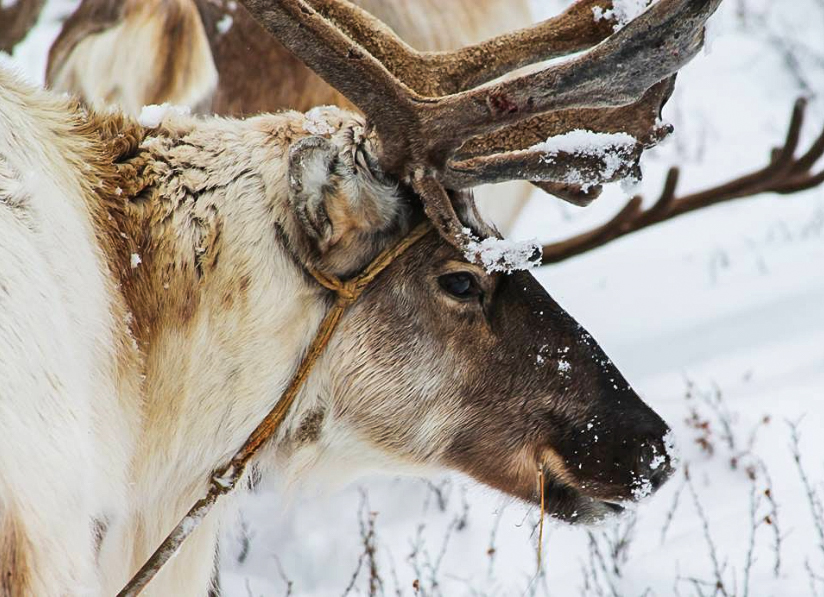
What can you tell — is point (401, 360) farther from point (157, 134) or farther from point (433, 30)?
point (433, 30)

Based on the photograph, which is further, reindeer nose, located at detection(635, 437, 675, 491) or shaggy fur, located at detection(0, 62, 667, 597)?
reindeer nose, located at detection(635, 437, 675, 491)

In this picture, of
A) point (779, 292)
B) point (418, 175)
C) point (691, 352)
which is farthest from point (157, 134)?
point (779, 292)

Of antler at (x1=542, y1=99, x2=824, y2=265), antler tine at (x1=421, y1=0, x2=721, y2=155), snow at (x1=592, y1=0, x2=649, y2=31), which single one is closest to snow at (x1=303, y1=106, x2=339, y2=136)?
antler tine at (x1=421, y1=0, x2=721, y2=155)

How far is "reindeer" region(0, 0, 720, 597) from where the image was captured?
223 cm

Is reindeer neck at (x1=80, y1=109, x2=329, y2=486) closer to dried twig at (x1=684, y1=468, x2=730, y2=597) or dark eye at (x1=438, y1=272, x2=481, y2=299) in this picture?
dark eye at (x1=438, y1=272, x2=481, y2=299)

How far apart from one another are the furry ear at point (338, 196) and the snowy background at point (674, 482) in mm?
671

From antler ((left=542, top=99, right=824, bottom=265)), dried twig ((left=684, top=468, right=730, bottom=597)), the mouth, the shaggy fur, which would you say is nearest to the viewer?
the shaggy fur

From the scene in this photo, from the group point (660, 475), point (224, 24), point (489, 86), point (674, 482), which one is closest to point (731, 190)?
point (674, 482)

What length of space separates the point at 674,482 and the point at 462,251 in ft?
7.65

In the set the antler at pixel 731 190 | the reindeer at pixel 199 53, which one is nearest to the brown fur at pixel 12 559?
the reindeer at pixel 199 53

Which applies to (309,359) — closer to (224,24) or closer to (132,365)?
(132,365)

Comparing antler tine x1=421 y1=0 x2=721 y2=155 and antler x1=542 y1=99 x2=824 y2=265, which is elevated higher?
antler x1=542 y1=99 x2=824 y2=265

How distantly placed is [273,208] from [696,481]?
2.60 m

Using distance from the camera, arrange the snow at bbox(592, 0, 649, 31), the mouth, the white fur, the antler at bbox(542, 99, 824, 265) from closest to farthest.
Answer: the white fur → the snow at bbox(592, 0, 649, 31) → the mouth → the antler at bbox(542, 99, 824, 265)
